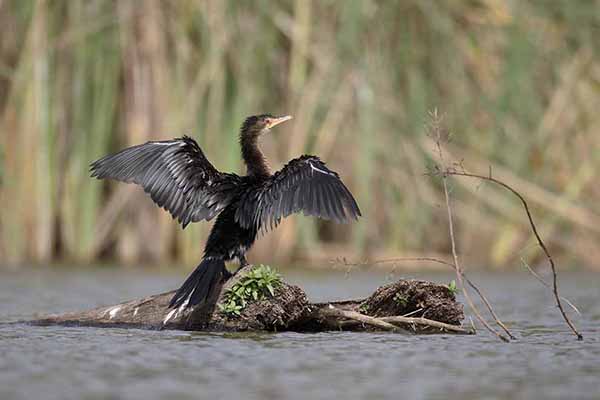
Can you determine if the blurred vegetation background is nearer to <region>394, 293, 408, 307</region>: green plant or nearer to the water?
the water

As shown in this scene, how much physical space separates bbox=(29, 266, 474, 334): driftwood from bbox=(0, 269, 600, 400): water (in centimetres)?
13

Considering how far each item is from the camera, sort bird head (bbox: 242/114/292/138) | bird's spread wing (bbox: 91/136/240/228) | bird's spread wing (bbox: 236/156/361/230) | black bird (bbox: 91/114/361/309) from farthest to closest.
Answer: bird head (bbox: 242/114/292/138), bird's spread wing (bbox: 91/136/240/228), black bird (bbox: 91/114/361/309), bird's spread wing (bbox: 236/156/361/230)

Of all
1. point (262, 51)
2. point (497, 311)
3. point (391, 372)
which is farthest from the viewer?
point (262, 51)

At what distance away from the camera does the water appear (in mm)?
4836

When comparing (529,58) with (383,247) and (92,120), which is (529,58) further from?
(92,120)

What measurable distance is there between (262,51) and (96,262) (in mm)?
2557

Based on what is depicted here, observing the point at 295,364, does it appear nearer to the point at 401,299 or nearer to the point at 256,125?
the point at 401,299

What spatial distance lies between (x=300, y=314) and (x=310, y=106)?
16.5 feet

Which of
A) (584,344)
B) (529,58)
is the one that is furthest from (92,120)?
(584,344)

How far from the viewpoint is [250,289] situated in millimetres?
6699

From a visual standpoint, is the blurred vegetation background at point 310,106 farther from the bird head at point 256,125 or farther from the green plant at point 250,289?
the green plant at point 250,289

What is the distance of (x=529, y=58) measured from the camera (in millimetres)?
11891

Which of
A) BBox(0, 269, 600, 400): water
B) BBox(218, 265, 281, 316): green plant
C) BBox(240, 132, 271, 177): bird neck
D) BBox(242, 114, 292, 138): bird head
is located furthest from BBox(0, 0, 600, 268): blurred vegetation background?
BBox(218, 265, 281, 316): green plant

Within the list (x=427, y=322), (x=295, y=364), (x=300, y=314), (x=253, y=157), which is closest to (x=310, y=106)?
(x=253, y=157)
